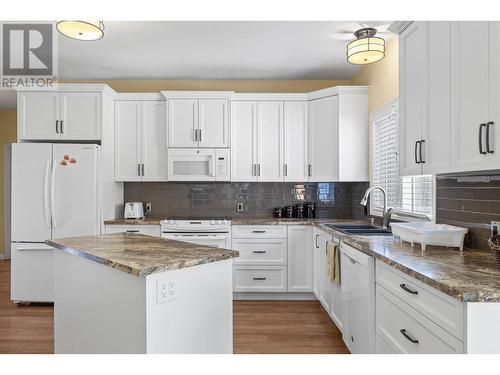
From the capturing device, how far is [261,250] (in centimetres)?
395

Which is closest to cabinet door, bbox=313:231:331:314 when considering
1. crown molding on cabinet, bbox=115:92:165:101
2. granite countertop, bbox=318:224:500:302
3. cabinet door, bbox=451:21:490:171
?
granite countertop, bbox=318:224:500:302

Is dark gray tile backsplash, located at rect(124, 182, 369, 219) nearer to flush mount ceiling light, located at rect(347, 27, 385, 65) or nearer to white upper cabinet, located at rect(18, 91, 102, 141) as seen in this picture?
white upper cabinet, located at rect(18, 91, 102, 141)

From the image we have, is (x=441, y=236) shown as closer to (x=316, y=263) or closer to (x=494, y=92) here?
(x=494, y=92)

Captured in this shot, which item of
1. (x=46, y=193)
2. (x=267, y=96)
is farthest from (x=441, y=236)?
(x=46, y=193)

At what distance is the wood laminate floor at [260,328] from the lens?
2.74m

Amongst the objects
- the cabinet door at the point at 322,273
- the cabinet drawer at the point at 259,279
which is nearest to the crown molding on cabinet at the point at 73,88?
the cabinet drawer at the point at 259,279

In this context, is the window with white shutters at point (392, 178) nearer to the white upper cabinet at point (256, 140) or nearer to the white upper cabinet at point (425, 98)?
the white upper cabinet at point (425, 98)

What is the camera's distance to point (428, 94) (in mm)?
2053

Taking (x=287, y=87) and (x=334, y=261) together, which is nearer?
(x=334, y=261)

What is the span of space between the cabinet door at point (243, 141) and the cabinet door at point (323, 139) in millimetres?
710

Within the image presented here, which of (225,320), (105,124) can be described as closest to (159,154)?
(105,124)

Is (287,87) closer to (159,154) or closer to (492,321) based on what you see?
(159,154)

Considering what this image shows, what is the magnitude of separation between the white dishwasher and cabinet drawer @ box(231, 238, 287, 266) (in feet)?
3.82
